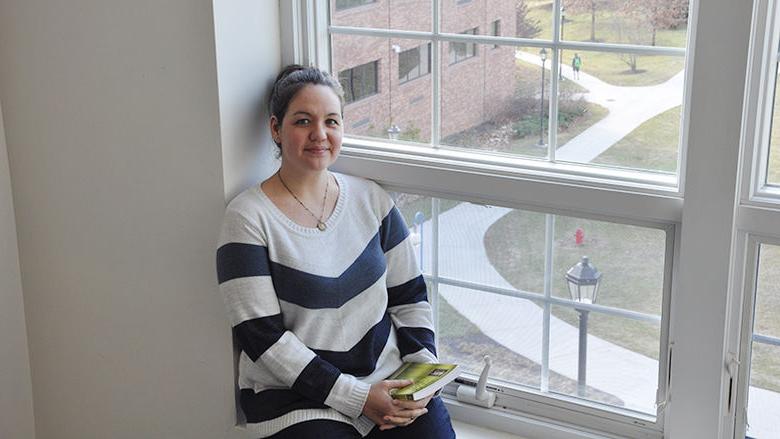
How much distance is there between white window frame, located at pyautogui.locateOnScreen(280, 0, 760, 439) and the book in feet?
0.89

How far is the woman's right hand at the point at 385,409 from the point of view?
2.43 m

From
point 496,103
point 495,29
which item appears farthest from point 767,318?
point 495,29

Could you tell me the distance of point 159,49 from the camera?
101 inches

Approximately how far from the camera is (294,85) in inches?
99.6

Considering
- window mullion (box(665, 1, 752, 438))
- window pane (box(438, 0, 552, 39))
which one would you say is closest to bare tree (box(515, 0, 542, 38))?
window pane (box(438, 0, 552, 39))

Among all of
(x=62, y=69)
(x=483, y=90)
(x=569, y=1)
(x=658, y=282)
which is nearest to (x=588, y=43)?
(x=569, y=1)

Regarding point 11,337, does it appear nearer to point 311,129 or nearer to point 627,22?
point 311,129

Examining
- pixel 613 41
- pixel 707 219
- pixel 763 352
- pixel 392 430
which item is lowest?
pixel 392 430

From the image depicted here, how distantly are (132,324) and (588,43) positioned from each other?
1349mm

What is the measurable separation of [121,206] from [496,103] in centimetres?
97

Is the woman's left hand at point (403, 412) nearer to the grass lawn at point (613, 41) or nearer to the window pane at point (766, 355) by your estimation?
the window pane at point (766, 355)

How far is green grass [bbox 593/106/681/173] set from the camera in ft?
7.72

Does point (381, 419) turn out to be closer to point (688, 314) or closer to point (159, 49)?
point (688, 314)

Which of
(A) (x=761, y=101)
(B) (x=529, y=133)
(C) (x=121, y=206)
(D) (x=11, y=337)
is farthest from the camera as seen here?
(D) (x=11, y=337)
